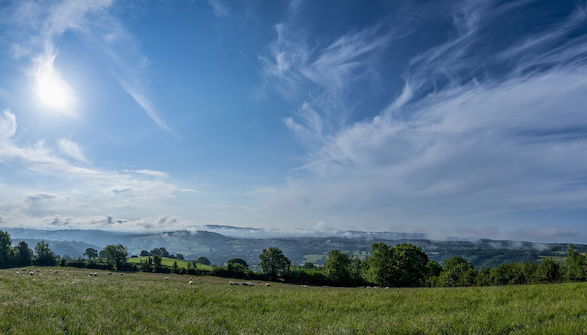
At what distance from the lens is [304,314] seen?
10.4 meters

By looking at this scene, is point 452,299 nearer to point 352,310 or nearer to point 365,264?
point 352,310

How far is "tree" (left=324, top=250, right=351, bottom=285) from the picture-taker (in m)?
101

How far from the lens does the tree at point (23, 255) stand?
116 metres

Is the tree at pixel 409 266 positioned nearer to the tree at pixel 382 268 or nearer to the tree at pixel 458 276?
the tree at pixel 382 268

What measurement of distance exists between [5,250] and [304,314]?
153147 millimetres

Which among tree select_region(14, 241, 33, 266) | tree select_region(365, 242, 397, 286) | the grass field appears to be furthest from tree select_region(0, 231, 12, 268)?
the grass field

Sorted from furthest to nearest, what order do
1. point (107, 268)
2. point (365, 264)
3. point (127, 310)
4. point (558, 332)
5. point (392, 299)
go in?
point (365, 264)
point (107, 268)
point (392, 299)
point (127, 310)
point (558, 332)

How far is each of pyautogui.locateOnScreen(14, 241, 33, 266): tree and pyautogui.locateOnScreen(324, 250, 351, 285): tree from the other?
112044 mm

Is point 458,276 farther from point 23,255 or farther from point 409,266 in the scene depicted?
point 23,255

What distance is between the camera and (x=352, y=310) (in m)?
11.1

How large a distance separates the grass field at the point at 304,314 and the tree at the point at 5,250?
14000 cm

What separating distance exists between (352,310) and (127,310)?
7.84 metres

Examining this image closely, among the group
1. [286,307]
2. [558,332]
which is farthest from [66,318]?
[558,332]

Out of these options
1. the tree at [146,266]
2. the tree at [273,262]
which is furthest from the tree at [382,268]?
the tree at [146,266]
